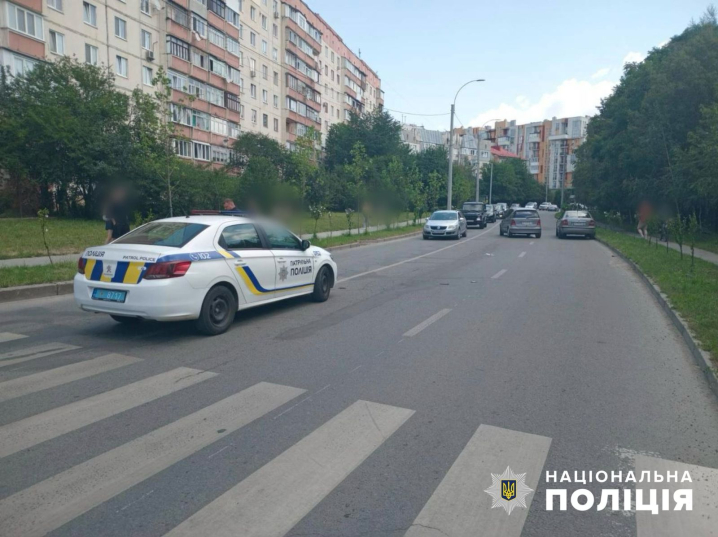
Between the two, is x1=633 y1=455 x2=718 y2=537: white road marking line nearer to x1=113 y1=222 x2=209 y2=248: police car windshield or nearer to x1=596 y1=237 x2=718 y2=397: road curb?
x1=596 y1=237 x2=718 y2=397: road curb

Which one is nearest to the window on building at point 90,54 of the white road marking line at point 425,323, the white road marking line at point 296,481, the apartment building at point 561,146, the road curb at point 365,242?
the road curb at point 365,242

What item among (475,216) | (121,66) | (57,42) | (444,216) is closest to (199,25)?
(121,66)

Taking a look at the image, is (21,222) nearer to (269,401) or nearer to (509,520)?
(269,401)

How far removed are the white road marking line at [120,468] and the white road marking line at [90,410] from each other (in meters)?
0.61

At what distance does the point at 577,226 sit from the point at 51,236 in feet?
78.1

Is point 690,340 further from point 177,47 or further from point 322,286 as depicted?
point 177,47

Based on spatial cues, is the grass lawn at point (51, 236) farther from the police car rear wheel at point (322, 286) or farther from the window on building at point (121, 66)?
the window on building at point (121, 66)

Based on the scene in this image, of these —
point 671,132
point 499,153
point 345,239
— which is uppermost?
point 499,153

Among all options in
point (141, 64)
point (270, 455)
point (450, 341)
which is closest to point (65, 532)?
point (270, 455)

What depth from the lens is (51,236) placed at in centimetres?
2083

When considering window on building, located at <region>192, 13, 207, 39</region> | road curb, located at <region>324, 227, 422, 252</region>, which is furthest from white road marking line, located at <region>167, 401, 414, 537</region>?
window on building, located at <region>192, 13, 207, 39</region>

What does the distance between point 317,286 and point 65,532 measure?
23.7 feet

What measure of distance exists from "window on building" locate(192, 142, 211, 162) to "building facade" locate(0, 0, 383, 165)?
0.09 m

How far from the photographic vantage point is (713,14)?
3156cm
